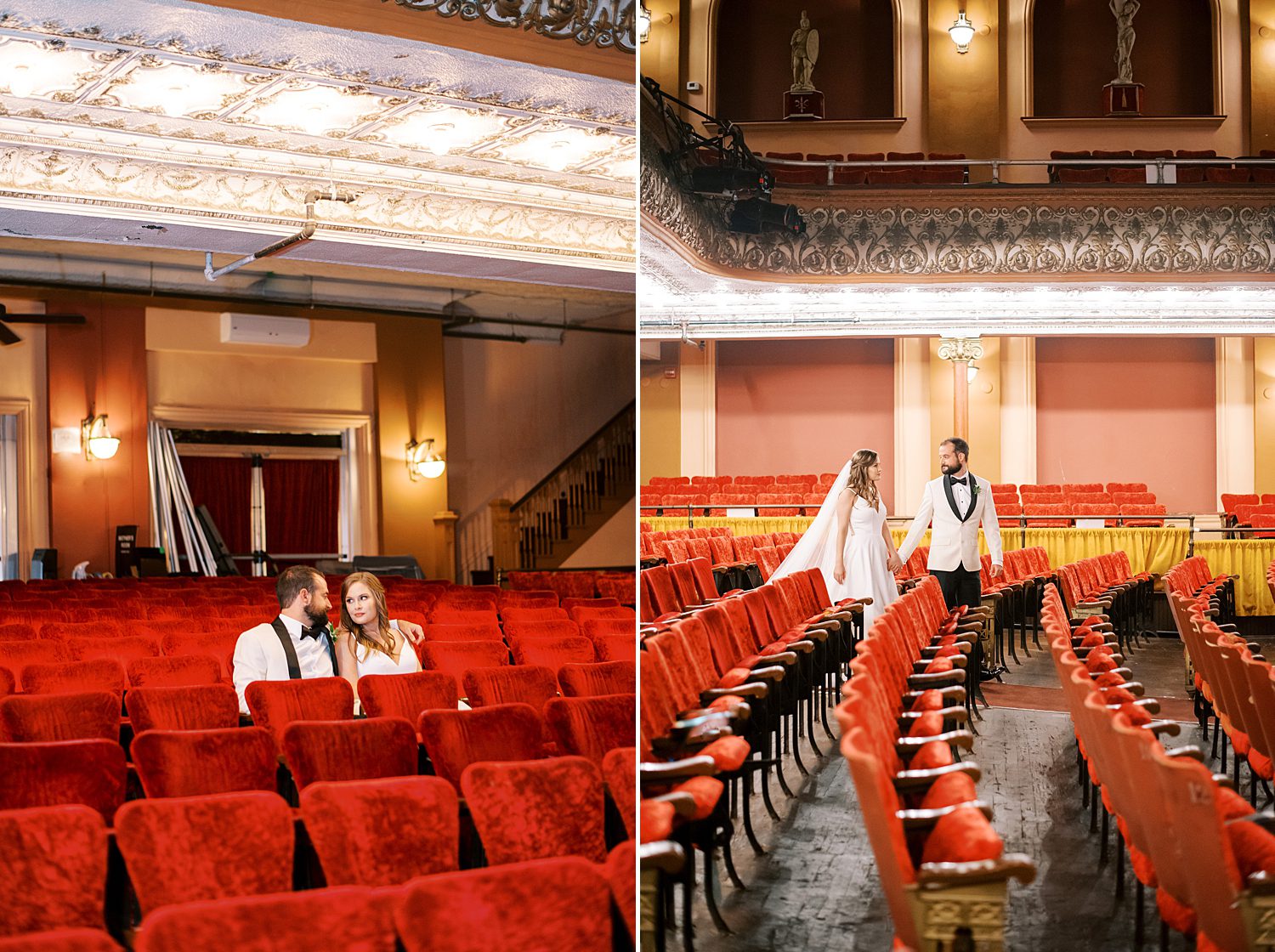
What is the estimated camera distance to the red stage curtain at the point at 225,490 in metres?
12.8

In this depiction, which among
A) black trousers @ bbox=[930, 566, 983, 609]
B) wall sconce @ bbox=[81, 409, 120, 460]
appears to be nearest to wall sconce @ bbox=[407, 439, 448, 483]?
wall sconce @ bbox=[81, 409, 120, 460]

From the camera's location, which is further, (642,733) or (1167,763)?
(642,733)

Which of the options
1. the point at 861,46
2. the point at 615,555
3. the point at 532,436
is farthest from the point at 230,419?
the point at 861,46

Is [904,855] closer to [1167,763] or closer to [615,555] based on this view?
[1167,763]

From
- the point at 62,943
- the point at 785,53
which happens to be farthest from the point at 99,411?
the point at 62,943

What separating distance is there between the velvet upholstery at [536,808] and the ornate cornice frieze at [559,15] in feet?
15.8

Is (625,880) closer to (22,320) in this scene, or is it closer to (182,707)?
(182,707)

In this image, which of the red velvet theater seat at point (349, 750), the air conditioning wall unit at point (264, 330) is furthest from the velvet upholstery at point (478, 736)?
the air conditioning wall unit at point (264, 330)

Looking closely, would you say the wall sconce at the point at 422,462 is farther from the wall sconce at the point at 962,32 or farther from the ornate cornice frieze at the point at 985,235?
the wall sconce at the point at 962,32

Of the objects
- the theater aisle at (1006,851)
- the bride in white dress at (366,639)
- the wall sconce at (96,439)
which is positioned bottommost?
the theater aisle at (1006,851)

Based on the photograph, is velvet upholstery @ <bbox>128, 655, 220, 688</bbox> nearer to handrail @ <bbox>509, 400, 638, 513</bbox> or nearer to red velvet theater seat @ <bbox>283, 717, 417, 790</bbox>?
red velvet theater seat @ <bbox>283, 717, 417, 790</bbox>

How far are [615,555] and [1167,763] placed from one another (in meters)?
11.6

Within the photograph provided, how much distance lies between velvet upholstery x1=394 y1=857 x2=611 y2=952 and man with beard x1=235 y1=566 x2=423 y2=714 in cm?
191

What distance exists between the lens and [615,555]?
1362cm
